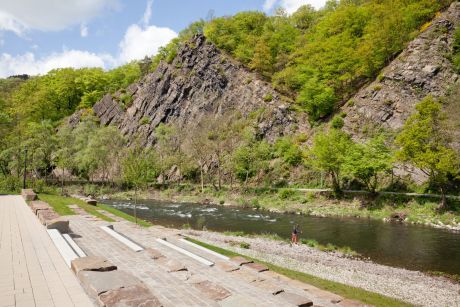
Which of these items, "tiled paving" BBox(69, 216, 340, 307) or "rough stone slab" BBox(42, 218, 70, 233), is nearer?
"tiled paving" BBox(69, 216, 340, 307)

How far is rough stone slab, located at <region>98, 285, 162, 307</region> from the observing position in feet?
24.6

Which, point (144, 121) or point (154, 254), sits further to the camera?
point (144, 121)

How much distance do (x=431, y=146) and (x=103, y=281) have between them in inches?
1574

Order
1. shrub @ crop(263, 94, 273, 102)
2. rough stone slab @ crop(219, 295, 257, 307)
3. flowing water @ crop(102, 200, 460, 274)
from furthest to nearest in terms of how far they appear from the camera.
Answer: shrub @ crop(263, 94, 273, 102) → flowing water @ crop(102, 200, 460, 274) → rough stone slab @ crop(219, 295, 257, 307)

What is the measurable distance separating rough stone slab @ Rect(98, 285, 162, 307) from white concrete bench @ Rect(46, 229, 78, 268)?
173 inches

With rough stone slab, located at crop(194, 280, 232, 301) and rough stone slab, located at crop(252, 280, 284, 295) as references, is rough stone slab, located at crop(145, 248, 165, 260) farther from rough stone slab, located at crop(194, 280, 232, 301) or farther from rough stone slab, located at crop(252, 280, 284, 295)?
rough stone slab, located at crop(252, 280, 284, 295)

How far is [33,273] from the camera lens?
10.5 m

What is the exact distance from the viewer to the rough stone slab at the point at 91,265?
33.0ft

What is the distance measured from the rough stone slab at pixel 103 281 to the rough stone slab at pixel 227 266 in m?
5.19

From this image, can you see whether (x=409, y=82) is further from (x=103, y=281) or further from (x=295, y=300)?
(x=103, y=281)

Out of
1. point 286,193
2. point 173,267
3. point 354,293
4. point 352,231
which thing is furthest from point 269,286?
point 286,193

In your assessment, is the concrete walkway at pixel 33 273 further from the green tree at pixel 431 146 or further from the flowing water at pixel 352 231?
the green tree at pixel 431 146

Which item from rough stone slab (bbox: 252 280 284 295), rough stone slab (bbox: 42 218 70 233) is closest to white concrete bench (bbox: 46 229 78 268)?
rough stone slab (bbox: 42 218 70 233)

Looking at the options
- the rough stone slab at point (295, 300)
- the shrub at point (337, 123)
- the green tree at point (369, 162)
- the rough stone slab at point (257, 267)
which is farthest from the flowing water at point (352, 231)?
the shrub at point (337, 123)
